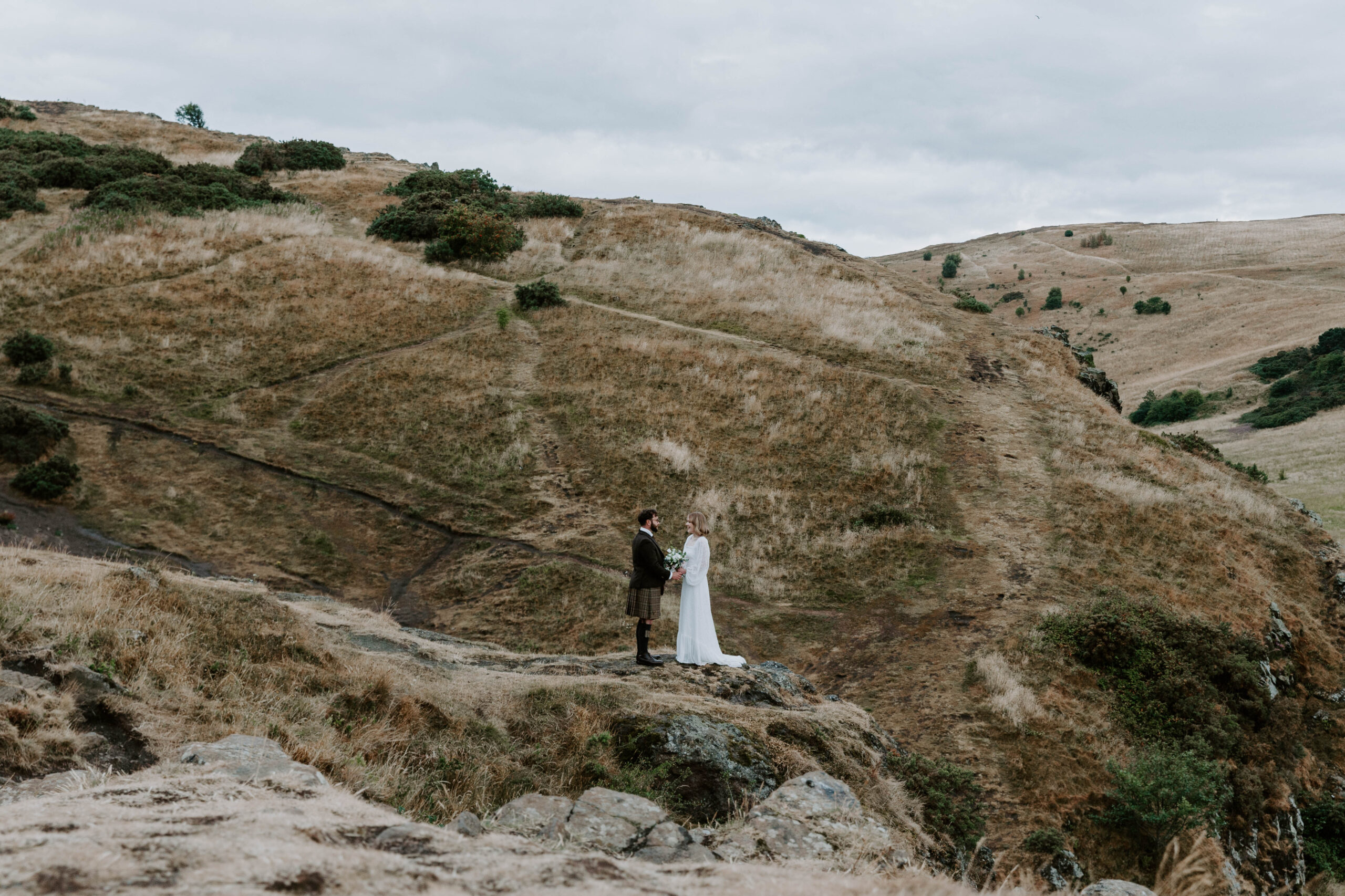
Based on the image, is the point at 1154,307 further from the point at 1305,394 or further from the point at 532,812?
the point at 532,812

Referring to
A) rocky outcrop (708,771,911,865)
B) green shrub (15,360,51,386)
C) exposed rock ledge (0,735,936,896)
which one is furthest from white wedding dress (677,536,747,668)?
green shrub (15,360,51,386)

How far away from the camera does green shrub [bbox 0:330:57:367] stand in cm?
2317

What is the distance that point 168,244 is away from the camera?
107 feet

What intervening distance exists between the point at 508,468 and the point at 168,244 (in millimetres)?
21291

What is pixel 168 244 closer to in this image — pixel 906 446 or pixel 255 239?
pixel 255 239

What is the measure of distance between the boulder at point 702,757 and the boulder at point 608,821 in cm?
176

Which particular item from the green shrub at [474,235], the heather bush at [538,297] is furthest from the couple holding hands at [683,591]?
the green shrub at [474,235]

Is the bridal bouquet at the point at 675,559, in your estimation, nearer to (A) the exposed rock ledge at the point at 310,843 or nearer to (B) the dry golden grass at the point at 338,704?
(B) the dry golden grass at the point at 338,704

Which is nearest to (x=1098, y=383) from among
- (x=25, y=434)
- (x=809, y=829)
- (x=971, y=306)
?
(x=971, y=306)

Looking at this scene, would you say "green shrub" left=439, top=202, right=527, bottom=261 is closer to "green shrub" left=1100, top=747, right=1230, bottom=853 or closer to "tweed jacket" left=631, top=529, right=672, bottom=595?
"tweed jacket" left=631, top=529, right=672, bottom=595

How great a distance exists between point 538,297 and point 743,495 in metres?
17.2

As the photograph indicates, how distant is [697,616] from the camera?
1235 cm

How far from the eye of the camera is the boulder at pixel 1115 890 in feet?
18.5

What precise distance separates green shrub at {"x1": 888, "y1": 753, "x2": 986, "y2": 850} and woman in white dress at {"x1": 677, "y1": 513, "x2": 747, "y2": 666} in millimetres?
3102
